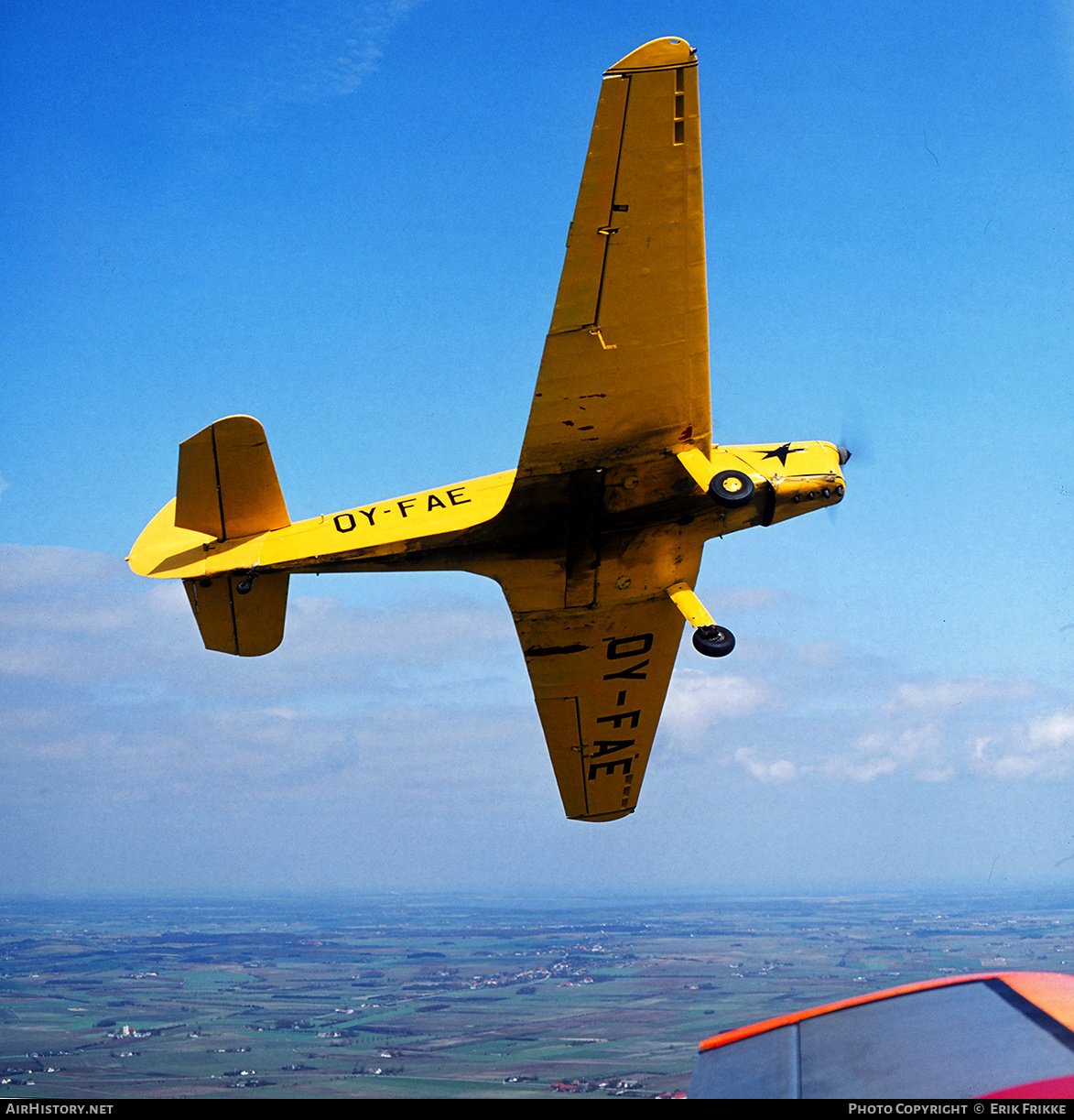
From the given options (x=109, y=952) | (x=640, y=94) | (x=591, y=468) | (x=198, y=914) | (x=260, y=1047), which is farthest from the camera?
(x=198, y=914)

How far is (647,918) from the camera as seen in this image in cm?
5459

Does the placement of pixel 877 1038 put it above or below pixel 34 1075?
above

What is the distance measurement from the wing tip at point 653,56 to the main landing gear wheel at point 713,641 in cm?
674

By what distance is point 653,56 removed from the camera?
10125 mm

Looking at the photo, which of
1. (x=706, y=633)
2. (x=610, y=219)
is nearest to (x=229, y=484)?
(x=610, y=219)

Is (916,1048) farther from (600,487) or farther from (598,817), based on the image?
(598,817)

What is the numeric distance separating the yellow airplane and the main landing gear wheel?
0.02 meters

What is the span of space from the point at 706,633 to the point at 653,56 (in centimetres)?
687

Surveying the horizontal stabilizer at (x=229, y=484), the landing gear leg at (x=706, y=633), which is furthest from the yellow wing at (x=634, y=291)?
the horizontal stabilizer at (x=229, y=484)

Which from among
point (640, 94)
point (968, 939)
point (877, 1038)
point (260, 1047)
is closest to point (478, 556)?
point (640, 94)

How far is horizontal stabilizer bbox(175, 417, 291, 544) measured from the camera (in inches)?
517

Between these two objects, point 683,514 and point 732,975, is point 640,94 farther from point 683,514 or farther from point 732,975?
point 732,975

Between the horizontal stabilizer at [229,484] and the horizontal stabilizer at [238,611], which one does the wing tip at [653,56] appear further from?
the horizontal stabilizer at [238,611]
